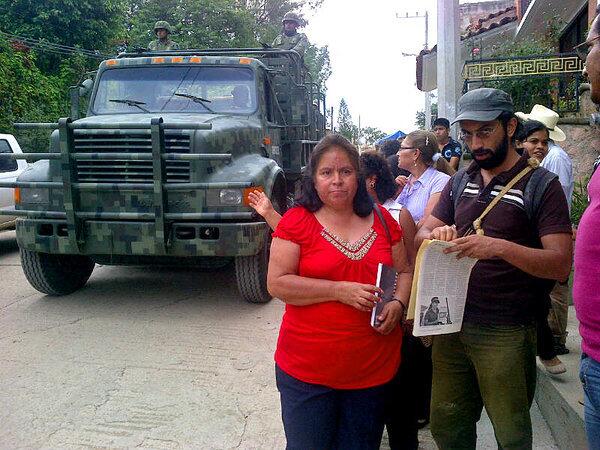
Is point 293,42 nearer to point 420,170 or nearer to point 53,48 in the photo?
point 420,170

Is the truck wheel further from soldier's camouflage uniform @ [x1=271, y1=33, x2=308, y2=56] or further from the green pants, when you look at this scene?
the green pants

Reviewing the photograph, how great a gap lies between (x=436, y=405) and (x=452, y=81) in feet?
25.8

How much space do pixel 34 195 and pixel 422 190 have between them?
3808 mm

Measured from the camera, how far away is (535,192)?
2111 mm

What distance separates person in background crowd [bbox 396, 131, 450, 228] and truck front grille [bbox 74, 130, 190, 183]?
2515 mm

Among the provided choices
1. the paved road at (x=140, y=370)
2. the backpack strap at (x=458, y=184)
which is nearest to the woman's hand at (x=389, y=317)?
the backpack strap at (x=458, y=184)

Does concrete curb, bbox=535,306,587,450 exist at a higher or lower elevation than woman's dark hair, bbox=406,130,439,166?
lower

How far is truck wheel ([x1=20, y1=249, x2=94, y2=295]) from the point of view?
5.70 metres

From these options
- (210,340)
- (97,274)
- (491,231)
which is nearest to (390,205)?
(491,231)

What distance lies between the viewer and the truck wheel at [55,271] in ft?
18.7

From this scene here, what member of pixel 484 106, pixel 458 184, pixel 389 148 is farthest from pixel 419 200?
pixel 389 148

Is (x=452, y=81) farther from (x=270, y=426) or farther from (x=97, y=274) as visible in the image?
(x=270, y=426)

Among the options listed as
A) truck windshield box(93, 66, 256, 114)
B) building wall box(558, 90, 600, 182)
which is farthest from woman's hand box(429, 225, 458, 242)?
building wall box(558, 90, 600, 182)

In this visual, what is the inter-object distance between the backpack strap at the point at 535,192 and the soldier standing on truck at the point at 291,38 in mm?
6609
